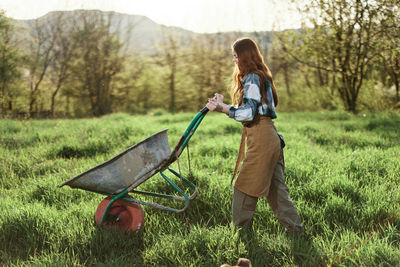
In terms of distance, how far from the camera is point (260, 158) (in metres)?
2.54

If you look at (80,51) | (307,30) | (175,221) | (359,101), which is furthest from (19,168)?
(80,51)

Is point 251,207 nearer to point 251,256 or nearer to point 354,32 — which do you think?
point 251,256

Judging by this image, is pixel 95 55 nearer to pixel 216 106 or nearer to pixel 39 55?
pixel 39 55

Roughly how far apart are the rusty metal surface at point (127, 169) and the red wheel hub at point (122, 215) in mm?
233

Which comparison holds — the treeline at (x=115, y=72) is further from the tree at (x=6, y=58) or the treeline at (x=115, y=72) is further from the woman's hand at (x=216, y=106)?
the woman's hand at (x=216, y=106)

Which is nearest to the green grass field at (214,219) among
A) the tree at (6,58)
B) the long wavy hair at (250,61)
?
the long wavy hair at (250,61)

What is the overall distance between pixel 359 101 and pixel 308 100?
3.14 metres

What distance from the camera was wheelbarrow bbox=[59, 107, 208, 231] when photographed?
2.58m

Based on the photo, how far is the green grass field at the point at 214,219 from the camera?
2473 mm

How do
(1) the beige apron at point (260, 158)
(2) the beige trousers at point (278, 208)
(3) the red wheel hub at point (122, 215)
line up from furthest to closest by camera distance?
(3) the red wheel hub at point (122, 215)
(2) the beige trousers at point (278, 208)
(1) the beige apron at point (260, 158)

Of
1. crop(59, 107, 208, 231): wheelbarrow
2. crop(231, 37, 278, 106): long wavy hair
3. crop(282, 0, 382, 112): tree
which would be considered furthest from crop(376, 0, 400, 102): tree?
crop(59, 107, 208, 231): wheelbarrow

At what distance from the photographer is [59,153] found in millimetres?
5625

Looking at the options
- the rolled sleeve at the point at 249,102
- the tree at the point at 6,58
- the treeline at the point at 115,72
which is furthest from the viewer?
the treeline at the point at 115,72

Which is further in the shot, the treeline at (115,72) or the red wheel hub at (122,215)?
the treeline at (115,72)
